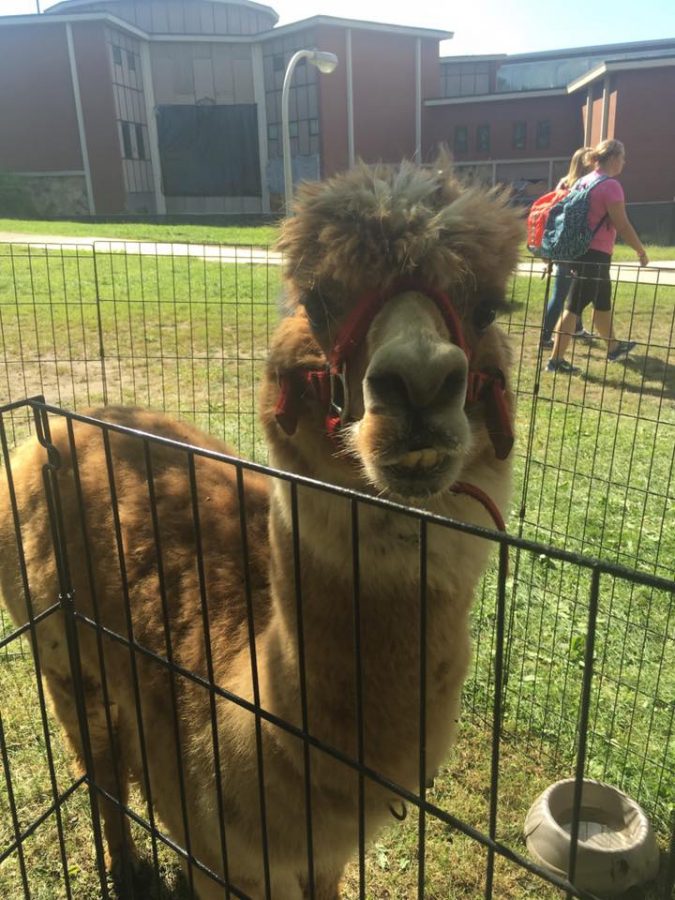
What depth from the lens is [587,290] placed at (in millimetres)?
6188

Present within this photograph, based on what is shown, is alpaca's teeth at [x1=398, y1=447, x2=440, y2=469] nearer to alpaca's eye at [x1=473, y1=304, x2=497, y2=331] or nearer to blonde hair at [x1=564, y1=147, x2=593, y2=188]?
alpaca's eye at [x1=473, y1=304, x2=497, y2=331]

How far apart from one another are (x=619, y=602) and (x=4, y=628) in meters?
3.33

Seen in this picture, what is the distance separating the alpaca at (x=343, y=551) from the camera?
1572mm

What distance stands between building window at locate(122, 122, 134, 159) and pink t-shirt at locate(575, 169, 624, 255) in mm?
33732

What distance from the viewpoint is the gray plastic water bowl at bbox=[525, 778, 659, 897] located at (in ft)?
7.83

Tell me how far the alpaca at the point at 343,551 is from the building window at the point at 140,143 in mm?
40136

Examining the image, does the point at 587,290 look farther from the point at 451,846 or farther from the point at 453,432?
the point at 453,432

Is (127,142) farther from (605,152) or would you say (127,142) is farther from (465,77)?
(605,152)

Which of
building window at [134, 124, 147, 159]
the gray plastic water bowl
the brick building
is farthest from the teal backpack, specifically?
building window at [134, 124, 147, 159]

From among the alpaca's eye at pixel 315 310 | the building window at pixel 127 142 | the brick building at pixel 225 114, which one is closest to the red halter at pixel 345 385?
the alpaca's eye at pixel 315 310

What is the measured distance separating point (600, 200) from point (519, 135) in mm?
29789

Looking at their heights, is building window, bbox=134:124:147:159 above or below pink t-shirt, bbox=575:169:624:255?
above

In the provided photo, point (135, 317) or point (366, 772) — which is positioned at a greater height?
point (366, 772)

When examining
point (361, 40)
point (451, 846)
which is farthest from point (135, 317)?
point (361, 40)
